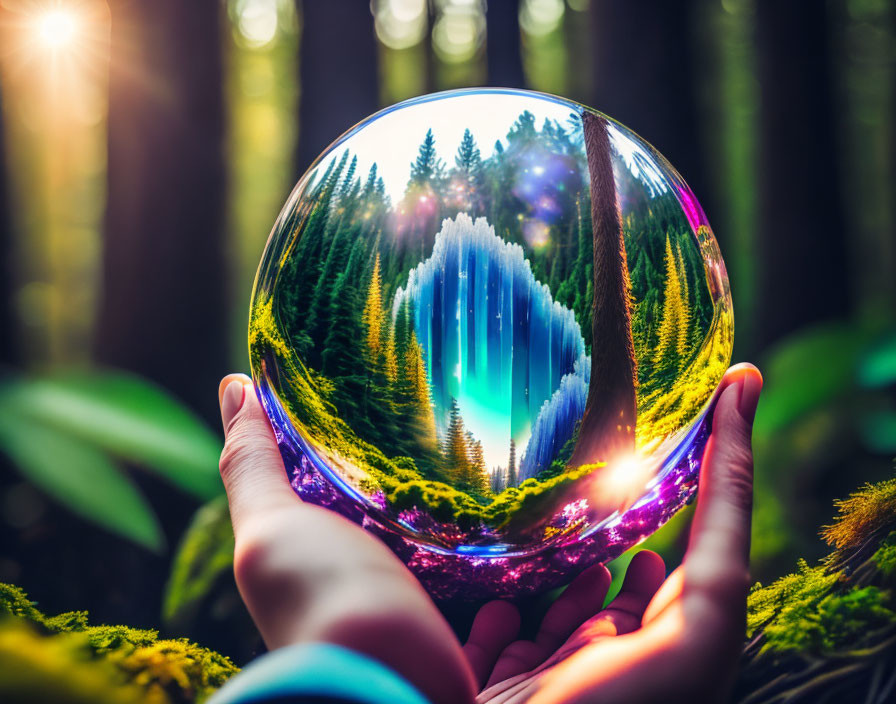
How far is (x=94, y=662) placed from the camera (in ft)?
3.87

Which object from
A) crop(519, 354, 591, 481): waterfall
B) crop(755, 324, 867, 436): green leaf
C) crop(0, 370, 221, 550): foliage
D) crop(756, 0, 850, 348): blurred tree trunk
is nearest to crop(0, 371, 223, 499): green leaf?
crop(0, 370, 221, 550): foliage

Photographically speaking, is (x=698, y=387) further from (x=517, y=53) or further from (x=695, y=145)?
(x=517, y=53)

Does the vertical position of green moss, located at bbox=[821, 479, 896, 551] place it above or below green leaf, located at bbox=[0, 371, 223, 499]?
above

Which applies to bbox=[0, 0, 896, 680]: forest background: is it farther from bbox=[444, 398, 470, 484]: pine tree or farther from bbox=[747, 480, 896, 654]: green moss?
bbox=[444, 398, 470, 484]: pine tree

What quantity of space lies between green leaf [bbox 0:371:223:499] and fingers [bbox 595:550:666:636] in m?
2.53

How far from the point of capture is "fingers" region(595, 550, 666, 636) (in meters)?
1.69

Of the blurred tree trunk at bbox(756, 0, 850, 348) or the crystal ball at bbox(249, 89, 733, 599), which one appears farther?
the blurred tree trunk at bbox(756, 0, 850, 348)

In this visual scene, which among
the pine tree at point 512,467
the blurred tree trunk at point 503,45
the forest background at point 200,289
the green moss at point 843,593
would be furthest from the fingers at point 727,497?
the blurred tree trunk at point 503,45

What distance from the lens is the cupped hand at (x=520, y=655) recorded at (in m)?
A: 1.22

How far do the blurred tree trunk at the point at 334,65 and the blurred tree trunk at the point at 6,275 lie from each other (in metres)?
2.02

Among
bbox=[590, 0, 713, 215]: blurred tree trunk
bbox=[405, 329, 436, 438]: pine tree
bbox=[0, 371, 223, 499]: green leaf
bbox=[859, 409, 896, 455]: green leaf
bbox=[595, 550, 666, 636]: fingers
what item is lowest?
bbox=[859, 409, 896, 455]: green leaf

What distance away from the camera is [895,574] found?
139cm

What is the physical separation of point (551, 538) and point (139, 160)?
3.77 metres

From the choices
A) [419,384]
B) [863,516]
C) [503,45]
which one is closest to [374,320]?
[419,384]
